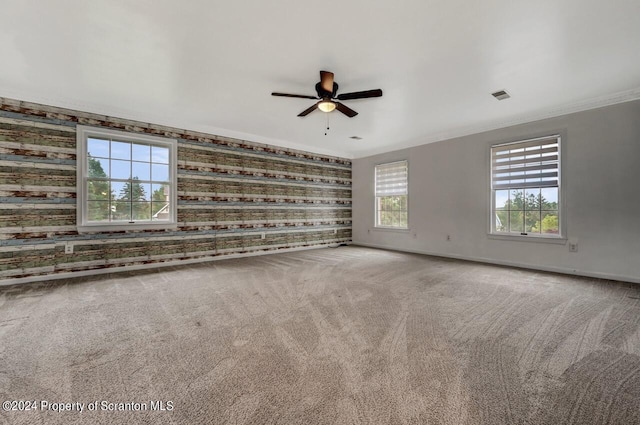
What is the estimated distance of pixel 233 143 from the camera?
17.3ft

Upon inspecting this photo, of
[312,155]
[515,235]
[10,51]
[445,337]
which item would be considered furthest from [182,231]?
[515,235]

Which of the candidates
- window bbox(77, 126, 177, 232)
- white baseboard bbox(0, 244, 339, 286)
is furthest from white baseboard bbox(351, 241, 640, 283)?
window bbox(77, 126, 177, 232)

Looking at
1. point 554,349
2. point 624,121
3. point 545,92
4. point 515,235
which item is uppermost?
point 545,92

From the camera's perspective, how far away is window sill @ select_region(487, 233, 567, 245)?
402cm

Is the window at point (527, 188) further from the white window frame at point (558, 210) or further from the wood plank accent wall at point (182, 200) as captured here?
the wood plank accent wall at point (182, 200)

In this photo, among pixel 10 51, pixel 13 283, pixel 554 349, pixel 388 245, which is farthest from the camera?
pixel 388 245

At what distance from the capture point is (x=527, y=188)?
14.3 feet

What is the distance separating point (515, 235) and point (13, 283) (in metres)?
7.45

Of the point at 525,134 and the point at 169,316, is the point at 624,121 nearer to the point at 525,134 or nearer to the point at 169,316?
the point at 525,134

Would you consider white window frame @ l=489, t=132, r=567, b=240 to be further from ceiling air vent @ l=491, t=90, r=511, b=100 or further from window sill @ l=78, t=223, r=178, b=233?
window sill @ l=78, t=223, r=178, b=233

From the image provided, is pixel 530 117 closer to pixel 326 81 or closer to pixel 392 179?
pixel 392 179

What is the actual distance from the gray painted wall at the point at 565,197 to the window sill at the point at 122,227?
191 inches

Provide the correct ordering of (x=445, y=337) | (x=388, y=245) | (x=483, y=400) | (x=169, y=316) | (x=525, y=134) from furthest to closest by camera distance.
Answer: (x=388, y=245) < (x=525, y=134) < (x=169, y=316) < (x=445, y=337) < (x=483, y=400)

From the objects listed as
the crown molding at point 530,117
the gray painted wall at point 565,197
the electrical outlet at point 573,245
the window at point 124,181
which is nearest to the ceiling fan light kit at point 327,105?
the window at point 124,181
